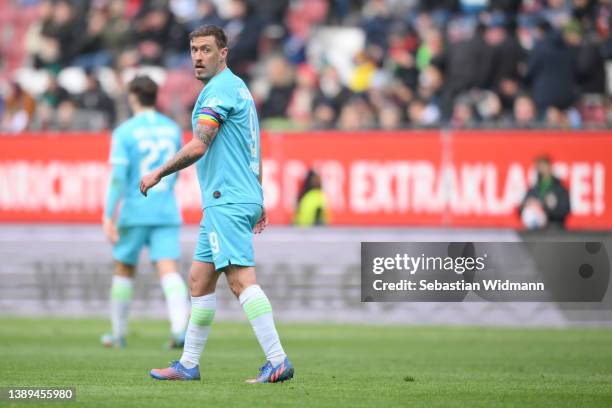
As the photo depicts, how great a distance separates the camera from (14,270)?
19.1 meters

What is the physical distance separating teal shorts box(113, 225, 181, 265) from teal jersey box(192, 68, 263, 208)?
14.3 ft

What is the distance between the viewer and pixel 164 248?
13.7 m

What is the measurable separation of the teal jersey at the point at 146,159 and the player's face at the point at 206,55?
14.0ft

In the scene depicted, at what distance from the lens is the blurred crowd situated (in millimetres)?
21750

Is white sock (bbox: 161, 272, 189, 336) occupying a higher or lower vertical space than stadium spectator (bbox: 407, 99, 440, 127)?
lower

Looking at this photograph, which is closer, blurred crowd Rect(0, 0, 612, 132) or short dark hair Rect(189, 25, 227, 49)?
short dark hair Rect(189, 25, 227, 49)

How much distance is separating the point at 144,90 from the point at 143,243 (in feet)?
5.19

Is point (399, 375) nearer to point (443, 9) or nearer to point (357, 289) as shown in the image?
point (357, 289)

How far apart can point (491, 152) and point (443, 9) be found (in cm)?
562

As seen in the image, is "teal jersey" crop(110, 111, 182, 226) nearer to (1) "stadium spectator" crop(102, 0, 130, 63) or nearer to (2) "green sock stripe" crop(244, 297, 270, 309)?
(2) "green sock stripe" crop(244, 297, 270, 309)

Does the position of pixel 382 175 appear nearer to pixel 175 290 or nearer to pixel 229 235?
pixel 175 290

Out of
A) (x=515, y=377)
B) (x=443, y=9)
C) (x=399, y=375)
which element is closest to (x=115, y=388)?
(x=399, y=375)

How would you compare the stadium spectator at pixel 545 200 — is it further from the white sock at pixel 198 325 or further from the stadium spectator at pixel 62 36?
the stadium spectator at pixel 62 36

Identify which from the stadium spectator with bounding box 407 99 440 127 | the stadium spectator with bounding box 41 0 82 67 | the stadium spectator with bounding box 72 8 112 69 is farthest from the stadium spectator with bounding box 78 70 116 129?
the stadium spectator with bounding box 407 99 440 127
